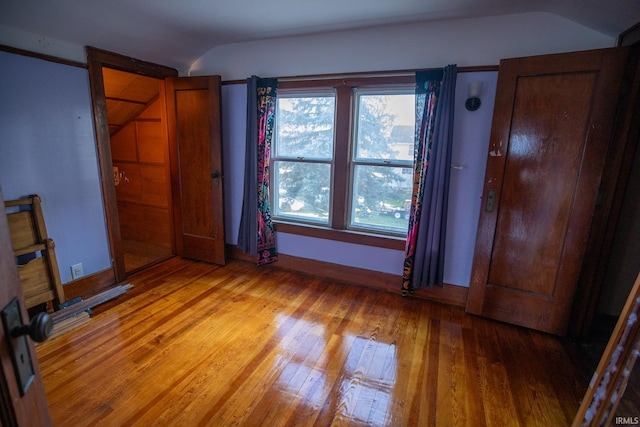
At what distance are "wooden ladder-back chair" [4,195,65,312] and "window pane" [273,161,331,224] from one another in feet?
6.37

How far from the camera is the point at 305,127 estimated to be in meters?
3.06

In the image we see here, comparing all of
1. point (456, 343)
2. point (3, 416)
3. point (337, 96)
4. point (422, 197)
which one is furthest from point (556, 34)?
point (3, 416)

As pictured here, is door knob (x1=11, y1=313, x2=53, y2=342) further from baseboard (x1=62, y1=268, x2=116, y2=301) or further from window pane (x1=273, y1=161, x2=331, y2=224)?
window pane (x1=273, y1=161, x2=331, y2=224)

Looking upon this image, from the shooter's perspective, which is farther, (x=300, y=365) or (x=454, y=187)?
(x=454, y=187)

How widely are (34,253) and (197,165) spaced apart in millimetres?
1531

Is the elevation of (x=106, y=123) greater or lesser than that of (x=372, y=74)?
lesser

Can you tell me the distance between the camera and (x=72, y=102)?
2416 millimetres

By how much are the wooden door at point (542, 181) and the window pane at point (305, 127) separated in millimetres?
1428

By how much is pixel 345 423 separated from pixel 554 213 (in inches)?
78.6

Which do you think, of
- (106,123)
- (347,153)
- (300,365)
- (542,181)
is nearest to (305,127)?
(347,153)

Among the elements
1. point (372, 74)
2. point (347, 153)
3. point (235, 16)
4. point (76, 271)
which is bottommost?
point (76, 271)

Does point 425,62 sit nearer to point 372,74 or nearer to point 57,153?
point 372,74

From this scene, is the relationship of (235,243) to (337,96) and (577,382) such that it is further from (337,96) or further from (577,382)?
(577,382)

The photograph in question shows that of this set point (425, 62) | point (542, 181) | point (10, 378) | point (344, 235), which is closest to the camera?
point (10, 378)
